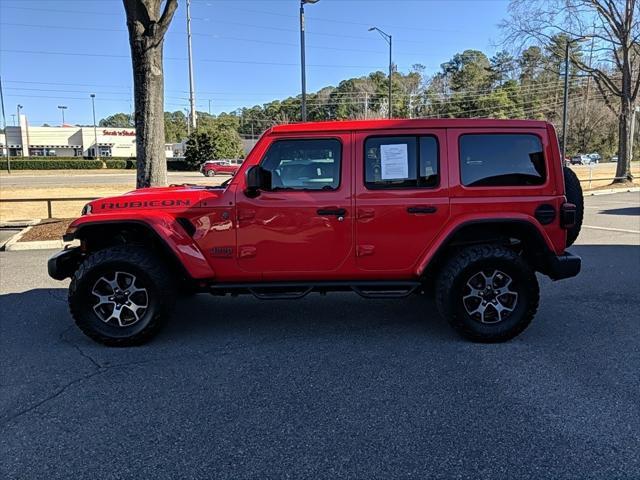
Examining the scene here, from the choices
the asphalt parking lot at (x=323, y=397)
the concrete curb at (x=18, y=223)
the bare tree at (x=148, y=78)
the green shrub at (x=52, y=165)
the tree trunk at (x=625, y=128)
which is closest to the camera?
the asphalt parking lot at (x=323, y=397)

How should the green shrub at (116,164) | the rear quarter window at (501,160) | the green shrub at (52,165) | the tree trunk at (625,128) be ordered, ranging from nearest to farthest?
the rear quarter window at (501,160) < the tree trunk at (625,128) < the green shrub at (52,165) < the green shrub at (116,164)

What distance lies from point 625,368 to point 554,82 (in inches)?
4059

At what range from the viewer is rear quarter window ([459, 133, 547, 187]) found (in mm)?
4617

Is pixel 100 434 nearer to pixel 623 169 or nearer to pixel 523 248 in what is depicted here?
pixel 523 248

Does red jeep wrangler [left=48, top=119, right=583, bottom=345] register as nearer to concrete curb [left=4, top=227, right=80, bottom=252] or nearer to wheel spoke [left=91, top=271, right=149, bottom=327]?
wheel spoke [left=91, top=271, right=149, bottom=327]

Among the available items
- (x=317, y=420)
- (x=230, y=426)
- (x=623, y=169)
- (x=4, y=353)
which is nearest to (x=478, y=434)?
(x=317, y=420)

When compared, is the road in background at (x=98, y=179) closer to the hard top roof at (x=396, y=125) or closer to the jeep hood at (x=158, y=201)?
the hard top roof at (x=396, y=125)

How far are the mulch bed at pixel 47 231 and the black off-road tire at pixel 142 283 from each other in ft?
Result: 22.1

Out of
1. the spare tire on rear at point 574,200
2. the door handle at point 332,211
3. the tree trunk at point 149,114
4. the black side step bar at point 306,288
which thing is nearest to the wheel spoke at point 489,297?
the black side step bar at point 306,288

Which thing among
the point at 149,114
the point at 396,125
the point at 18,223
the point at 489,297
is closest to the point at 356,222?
the point at 396,125

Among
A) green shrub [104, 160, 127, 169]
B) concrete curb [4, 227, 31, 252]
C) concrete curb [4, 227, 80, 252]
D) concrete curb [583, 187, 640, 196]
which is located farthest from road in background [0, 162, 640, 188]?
concrete curb [4, 227, 80, 252]

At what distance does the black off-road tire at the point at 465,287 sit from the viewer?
14.9ft

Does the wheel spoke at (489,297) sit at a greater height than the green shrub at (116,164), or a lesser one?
lesser

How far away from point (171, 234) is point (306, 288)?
1.26 meters
